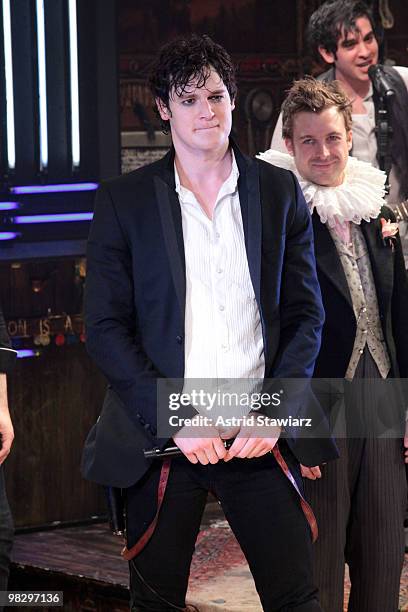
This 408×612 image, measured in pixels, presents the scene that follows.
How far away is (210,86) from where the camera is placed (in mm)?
3084

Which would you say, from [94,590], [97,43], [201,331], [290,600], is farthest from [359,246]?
[97,43]

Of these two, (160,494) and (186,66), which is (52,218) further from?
(160,494)

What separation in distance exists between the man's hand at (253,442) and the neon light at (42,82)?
8.00 feet

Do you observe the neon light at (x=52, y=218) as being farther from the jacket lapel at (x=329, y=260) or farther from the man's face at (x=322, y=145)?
the jacket lapel at (x=329, y=260)

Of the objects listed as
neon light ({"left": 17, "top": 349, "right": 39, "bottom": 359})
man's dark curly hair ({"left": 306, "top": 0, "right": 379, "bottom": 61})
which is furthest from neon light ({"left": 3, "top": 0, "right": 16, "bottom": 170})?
man's dark curly hair ({"left": 306, "top": 0, "right": 379, "bottom": 61})

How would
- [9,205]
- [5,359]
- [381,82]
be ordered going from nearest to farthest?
[5,359] → [381,82] → [9,205]

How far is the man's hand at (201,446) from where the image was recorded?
294 cm

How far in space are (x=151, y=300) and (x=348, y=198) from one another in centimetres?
71

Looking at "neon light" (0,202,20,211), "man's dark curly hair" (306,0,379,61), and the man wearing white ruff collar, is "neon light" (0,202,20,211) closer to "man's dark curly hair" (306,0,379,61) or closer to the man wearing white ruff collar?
"man's dark curly hair" (306,0,379,61)

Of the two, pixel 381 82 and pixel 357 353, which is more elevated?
pixel 381 82

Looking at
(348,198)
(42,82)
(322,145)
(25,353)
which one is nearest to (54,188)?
(42,82)

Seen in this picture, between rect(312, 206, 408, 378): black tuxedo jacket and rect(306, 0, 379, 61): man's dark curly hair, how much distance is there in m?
1.70

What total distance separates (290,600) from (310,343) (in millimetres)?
629

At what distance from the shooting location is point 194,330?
120 inches
